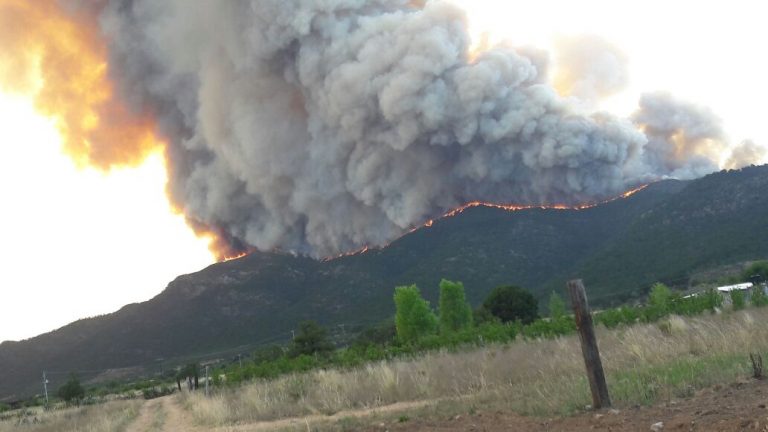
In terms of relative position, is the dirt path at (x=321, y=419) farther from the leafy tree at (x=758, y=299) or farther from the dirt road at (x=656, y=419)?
the leafy tree at (x=758, y=299)

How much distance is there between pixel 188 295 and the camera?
95312mm

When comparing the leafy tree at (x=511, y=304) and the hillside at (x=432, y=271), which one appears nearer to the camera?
the leafy tree at (x=511, y=304)

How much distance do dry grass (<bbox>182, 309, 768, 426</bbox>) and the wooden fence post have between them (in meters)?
0.34

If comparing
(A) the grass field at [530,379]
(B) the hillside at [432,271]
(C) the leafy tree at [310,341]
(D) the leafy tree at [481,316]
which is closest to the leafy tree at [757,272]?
(B) the hillside at [432,271]

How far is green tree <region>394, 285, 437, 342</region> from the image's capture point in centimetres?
4516

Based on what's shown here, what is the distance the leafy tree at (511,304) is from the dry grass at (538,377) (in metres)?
30.5

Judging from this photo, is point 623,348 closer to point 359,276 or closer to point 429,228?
point 359,276

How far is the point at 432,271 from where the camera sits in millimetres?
83625

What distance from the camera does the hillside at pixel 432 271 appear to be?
6450 centimetres

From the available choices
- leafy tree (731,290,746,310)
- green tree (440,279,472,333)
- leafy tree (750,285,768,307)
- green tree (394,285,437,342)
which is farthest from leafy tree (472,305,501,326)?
leafy tree (731,290,746,310)

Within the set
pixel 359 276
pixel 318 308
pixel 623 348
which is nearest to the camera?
pixel 623 348

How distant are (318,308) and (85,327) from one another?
104 feet

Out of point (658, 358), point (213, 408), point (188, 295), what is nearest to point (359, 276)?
point (188, 295)

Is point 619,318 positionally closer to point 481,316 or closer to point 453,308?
point 481,316
